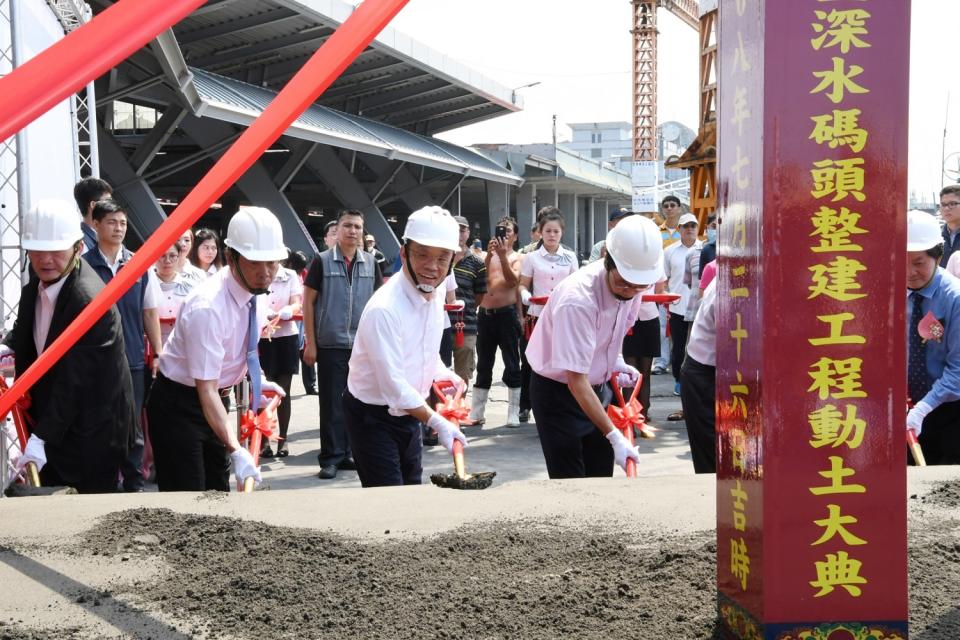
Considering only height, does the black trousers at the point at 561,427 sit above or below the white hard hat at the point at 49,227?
below

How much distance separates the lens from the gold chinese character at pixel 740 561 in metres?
1.95

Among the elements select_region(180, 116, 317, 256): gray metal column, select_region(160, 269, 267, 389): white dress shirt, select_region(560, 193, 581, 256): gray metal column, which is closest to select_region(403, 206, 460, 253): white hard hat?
select_region(160, 269, 267, 389): white dress shirt

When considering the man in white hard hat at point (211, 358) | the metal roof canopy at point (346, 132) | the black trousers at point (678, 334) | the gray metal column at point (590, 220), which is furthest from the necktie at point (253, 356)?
the gray metal column at point (590, 220)

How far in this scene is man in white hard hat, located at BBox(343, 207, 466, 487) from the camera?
373 cm

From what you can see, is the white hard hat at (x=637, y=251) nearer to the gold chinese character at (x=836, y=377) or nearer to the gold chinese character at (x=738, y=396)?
the gold chinese character at (x=738, y=396)

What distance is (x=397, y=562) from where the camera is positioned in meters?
2.62

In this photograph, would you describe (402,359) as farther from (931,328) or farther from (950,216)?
(950,216)

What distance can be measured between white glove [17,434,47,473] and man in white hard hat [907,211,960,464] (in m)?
3.64

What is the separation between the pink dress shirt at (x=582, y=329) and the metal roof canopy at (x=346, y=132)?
37.7 feet

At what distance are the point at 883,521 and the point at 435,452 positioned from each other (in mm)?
5578

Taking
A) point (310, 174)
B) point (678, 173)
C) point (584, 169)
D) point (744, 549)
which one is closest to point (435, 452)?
point (744, 549)

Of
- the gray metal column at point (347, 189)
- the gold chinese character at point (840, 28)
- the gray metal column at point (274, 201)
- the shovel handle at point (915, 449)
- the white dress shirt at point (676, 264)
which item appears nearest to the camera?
the gold chinese character at point (840, 28)

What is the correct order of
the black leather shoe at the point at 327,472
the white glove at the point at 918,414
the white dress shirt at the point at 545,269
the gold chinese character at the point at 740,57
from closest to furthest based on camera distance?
the gold chinese character at the point at 740,57
the white glove at the point at 918,414
the black leather shoe at the point at 327,472
the white dress shirt at the point at 545,269

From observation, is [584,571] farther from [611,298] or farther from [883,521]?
[611,298]
